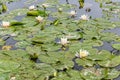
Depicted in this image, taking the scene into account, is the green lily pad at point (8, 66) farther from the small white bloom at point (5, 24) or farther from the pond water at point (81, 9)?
the pond water at point (81, 9)

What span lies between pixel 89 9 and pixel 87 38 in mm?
1187

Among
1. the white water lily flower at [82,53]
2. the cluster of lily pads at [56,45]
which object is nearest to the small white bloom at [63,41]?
the cluster of lily pads at [56,45]

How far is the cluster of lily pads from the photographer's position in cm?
277

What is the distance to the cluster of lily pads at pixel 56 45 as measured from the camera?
2766 mm

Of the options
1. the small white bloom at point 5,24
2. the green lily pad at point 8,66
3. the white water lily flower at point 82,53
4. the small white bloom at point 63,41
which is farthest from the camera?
the small white bloom at point 5,24

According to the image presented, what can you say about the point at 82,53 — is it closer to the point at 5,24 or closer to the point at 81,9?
the point at 5,24

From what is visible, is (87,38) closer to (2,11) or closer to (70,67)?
(70,67)

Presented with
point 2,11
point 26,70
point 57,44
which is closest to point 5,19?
point 2,11

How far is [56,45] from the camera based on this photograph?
3359 mm

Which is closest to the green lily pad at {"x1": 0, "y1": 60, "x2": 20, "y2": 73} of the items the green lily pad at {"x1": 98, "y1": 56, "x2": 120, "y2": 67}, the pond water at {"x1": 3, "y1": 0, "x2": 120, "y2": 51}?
the green lily pad at {"x1": 98, "y1": 56, "x2": 120, "y2": 67}

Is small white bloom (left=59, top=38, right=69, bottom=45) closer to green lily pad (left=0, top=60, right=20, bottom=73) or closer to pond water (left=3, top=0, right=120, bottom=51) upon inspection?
green lily pad (left=0, top=60, right=20, bottom=73)

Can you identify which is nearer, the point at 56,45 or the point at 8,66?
the point at 8,66

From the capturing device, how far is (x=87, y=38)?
3537 millimetres

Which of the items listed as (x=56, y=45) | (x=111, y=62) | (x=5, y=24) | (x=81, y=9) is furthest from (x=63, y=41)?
(x=81, y=9)
